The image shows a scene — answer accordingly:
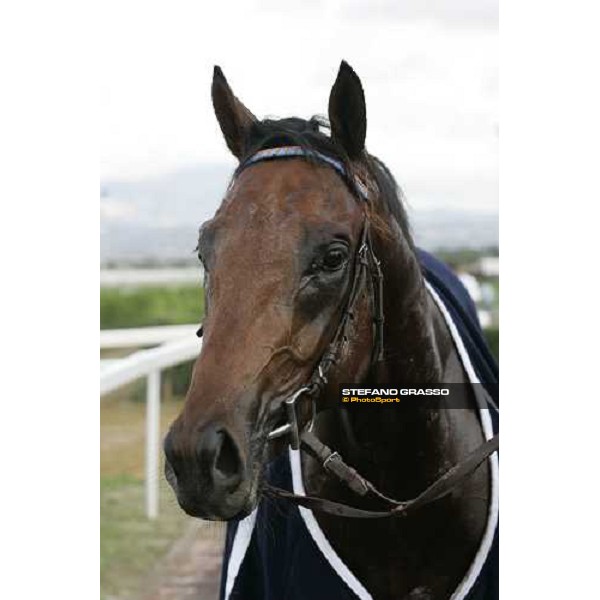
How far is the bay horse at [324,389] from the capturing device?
5.55ft

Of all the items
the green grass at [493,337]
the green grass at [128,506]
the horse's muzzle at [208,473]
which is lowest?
the green grass at [128,506]

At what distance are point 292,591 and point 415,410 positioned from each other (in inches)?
17.8

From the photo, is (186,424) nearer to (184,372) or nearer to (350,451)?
(350,451)

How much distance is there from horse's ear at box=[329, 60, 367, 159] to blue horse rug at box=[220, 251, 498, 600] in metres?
0.46

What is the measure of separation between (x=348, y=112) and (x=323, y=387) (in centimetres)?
51

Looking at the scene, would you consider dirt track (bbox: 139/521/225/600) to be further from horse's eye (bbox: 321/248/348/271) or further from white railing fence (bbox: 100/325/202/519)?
horse's eye (bbox: 321/248/348/271)

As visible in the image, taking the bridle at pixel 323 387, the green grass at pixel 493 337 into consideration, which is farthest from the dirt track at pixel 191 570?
the bridle at pixel 323 387

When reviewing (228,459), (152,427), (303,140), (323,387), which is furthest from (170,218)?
(228,459)

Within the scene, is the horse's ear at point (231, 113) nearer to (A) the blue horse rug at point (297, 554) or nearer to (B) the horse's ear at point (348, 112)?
(B) the horse's ear at point (348, 112)

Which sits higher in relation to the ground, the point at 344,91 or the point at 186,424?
the point at 344,91

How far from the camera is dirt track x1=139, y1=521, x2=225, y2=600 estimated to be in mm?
3555

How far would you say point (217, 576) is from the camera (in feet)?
12.1

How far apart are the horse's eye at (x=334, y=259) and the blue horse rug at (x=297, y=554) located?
491mm
